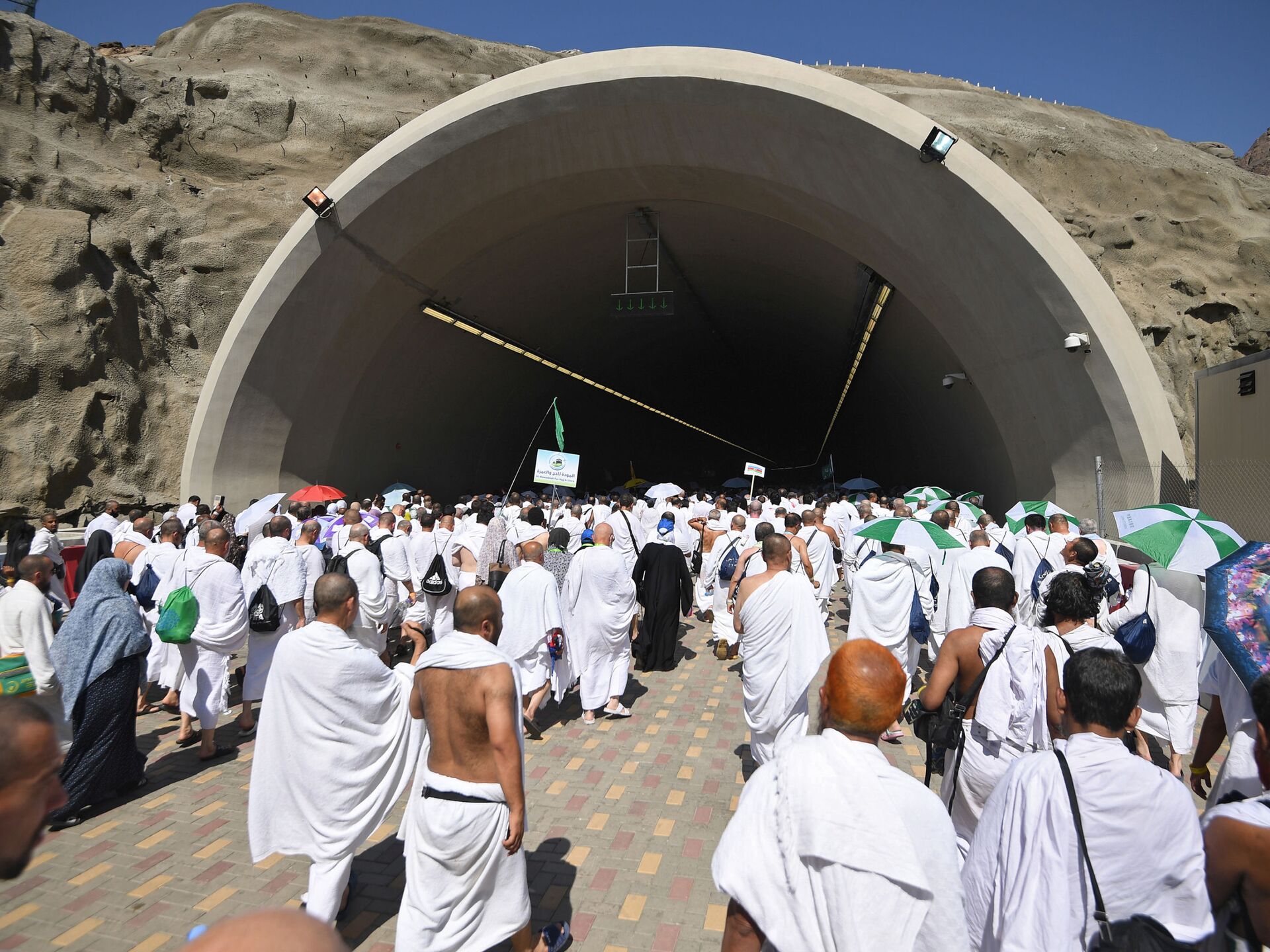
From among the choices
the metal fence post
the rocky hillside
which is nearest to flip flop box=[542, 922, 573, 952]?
the metal fence post

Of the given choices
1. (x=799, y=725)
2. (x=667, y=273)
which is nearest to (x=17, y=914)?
(x=799, y=725)

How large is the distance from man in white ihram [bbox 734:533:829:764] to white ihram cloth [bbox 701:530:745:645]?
4.03 metres

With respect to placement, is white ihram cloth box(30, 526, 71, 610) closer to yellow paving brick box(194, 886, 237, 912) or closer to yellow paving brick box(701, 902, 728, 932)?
yellow paving brick box(194, 886, 237, 912)

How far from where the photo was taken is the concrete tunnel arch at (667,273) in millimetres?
12289

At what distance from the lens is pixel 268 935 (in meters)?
1.14

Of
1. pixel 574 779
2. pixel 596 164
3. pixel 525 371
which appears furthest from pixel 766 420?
pixel 574 779

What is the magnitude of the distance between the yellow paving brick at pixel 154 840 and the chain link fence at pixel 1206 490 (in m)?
9.37

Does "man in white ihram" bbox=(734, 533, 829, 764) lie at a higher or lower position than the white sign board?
lower

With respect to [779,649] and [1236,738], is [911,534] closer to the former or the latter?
[779,649]

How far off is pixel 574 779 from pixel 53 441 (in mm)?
18433

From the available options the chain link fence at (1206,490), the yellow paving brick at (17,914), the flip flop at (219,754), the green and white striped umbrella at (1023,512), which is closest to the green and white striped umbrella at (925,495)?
the chain link fence at (1206,490)

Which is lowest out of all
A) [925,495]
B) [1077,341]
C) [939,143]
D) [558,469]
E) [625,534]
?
[625,534]

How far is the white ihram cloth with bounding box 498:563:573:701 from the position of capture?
6.33 metres

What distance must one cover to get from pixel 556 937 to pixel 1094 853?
2.45 meters
